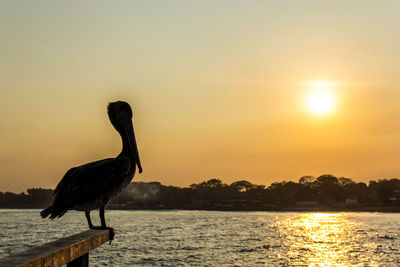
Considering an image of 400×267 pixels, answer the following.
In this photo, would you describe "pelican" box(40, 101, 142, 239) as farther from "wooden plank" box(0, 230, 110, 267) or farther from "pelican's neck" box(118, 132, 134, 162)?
"wooden plank" box(0, 230, 110, 267)

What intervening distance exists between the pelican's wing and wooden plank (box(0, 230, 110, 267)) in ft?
4.98

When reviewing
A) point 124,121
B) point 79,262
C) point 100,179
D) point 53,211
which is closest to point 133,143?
point 124,121

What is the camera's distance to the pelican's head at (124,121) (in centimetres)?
863

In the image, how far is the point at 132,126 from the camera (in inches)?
344

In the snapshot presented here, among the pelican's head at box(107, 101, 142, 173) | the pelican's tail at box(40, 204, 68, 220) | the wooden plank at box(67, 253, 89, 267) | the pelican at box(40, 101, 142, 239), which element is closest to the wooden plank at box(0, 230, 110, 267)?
the wooden plank at box(67, 253, 89, 267)

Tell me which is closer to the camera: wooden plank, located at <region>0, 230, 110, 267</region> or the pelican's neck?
wooden plank, located at <region>0, 230, 110, 267</region>

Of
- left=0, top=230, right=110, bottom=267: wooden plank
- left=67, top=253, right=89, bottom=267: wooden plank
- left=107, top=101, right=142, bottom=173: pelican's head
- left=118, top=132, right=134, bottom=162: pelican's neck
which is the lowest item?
left=67, top=253, right=89, bottom=267: wooden plank

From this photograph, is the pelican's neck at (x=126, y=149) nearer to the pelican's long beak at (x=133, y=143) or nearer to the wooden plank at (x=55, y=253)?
the pelican's long beak at (x=133, y=143)

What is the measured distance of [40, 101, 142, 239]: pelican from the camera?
7574mm

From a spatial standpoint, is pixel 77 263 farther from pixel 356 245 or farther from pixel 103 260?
pixel 356 245

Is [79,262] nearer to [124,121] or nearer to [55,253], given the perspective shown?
[55,253]

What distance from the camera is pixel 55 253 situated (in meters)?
4.44

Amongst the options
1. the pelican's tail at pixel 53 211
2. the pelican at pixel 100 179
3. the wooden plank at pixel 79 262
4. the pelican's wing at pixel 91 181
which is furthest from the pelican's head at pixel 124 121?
the wooden plank at pixel 79 262

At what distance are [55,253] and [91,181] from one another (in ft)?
11.3
